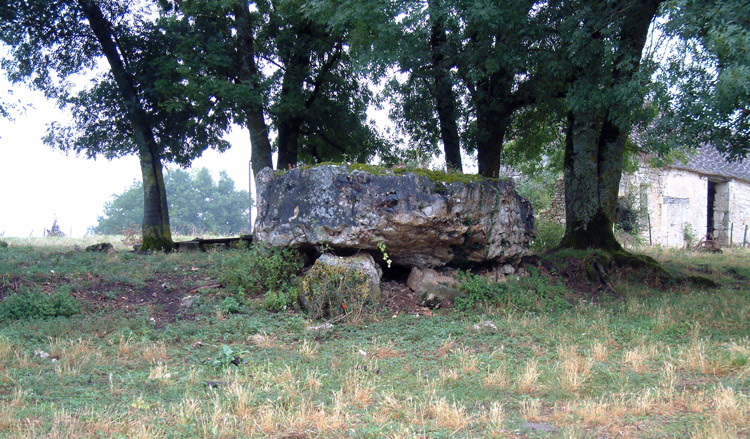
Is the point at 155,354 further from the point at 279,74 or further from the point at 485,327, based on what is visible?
the point at 279,74

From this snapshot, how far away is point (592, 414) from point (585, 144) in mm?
9411

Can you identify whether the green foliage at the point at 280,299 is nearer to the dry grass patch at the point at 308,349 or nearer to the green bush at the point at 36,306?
the dry grass patch at the point at 308,349

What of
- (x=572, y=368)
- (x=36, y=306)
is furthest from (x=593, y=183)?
(x=36, y=306)

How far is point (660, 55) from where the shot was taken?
32.9 ft

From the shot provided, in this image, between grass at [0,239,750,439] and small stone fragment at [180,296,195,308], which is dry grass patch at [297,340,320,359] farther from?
small stone fragment at [180,296,195,308]

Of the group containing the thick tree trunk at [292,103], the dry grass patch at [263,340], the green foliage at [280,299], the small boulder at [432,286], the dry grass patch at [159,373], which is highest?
Result: the thick tree trunk at [292,103]

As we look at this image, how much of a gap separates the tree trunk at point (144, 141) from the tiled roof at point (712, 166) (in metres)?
22.6

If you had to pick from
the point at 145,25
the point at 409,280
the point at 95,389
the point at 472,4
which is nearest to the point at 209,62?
the point at 145,25

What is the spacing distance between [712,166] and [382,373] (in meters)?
28.7

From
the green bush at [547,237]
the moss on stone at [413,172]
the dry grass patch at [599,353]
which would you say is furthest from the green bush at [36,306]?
the green bush at [547,237]

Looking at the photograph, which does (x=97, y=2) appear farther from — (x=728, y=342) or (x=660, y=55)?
(x=728, y=342)

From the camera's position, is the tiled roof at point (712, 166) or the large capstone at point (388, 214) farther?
the tiled roof at point (712, 166)

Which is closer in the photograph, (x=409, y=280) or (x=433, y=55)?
(x=409, y=280)

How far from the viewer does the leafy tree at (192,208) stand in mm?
59969
